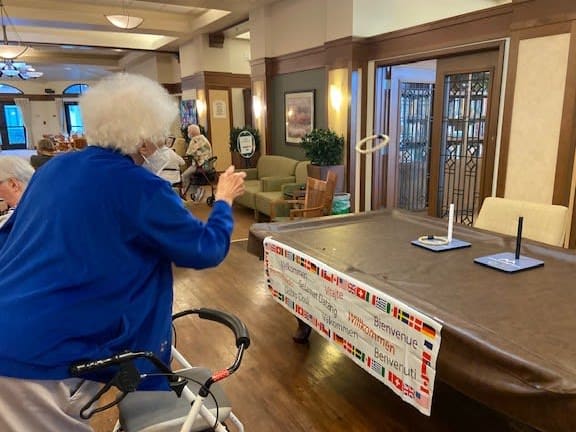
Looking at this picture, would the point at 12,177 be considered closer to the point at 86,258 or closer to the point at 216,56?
the point at 86,258

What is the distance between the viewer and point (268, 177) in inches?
275

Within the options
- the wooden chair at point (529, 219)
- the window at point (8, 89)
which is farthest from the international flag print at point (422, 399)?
the window at point (8, 89)

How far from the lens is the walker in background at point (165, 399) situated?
1188mm

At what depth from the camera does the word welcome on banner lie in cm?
162

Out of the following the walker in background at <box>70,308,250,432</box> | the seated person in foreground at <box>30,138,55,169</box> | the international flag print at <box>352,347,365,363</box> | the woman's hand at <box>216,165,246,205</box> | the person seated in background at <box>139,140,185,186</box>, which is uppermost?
the person seated in background at <box>139,140,185,186</box>

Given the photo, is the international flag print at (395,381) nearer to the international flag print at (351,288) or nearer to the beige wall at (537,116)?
the international flag print at (351,288)

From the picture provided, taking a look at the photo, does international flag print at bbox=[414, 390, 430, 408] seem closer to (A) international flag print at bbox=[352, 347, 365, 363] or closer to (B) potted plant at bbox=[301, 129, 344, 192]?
(A) international flag print at bbox=[352, 347, 365, 363]

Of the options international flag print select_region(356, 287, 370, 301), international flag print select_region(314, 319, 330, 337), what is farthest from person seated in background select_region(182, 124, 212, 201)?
international flag print select_region(356, 287, 370, 301)

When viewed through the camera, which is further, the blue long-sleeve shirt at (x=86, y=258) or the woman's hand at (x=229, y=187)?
the woman's hand at (x=229, y=187)

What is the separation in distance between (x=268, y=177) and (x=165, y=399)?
18.6ft

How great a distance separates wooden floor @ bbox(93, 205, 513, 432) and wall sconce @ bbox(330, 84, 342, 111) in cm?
343

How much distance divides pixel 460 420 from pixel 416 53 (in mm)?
4165

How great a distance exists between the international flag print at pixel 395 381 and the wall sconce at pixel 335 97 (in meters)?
4.66

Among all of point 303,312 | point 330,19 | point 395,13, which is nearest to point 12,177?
point 303,312
